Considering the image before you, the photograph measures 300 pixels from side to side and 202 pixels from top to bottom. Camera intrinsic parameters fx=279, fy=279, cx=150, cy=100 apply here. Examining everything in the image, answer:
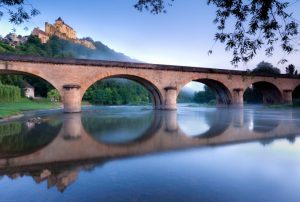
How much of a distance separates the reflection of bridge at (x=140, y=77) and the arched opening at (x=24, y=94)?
21.5ft

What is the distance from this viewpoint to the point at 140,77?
99.3 feet

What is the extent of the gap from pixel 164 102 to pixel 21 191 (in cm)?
2776

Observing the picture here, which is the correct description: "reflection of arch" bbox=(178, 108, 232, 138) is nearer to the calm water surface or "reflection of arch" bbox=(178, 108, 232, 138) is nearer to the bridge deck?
the calm water surface

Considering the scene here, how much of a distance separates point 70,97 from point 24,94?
3619 centimetres

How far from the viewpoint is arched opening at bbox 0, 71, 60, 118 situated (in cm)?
3859

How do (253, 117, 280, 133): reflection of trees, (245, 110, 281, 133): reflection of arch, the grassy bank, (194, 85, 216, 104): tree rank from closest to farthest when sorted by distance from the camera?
(253, 117, 280, 133): reflection of trees < (245, 110, 281, 133): reflection of arch < the grassy bank < (194, 85, 216, 104): tree

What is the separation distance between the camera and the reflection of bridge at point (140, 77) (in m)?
24.8

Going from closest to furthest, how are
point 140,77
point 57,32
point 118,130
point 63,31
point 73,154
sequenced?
1. point 73,154
2. point 118,130
3. point 140,77
4. point 57,32
5. point 63,31

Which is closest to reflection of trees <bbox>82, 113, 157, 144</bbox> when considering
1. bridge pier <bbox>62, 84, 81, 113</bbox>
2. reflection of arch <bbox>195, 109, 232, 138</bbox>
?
reflection of arch <bbox>195, 109, 232, 138</bbox>

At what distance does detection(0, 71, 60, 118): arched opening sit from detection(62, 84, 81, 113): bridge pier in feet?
24.2

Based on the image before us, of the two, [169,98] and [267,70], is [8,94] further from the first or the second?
[267,70]

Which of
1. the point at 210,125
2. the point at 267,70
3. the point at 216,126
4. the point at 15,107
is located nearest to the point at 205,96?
the point at 267,70

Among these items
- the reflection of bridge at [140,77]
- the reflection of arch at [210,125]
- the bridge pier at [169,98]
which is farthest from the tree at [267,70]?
the reflection of arch at [210,125]

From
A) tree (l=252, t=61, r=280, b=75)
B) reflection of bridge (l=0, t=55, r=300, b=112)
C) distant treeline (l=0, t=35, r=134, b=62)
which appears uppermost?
distant treeline (l=0, t=35, r=134, b=62)
